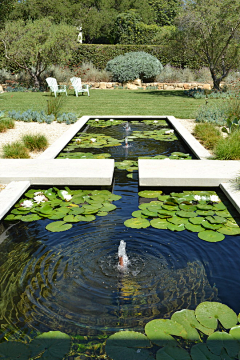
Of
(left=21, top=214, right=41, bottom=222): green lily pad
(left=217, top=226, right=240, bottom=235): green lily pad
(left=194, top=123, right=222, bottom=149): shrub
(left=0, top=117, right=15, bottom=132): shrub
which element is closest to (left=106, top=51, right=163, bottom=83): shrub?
(left=0, top=117, right=15, bottom=132): shrub

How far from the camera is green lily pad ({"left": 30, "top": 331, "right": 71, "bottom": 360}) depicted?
1690 mm

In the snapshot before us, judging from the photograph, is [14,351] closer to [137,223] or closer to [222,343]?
[222,343]

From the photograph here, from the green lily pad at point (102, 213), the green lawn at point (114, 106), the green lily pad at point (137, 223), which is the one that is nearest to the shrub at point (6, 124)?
the green lawn at point (114, 106)

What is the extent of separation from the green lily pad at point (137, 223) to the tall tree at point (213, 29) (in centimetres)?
1028

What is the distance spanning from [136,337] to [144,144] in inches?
169

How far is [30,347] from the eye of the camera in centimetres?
173

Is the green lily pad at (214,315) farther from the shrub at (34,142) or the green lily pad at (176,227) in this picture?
the shrub at (34,142)

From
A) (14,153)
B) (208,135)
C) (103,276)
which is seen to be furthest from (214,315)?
(208,135)

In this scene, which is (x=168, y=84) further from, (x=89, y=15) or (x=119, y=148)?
(x=89, y=15)

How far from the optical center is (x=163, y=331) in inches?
71.4

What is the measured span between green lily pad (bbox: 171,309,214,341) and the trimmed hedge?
18130 mm

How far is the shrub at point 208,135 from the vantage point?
548cm

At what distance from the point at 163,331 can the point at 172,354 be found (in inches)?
5.9

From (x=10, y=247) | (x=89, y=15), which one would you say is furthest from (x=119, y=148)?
(x=89, y=15)
